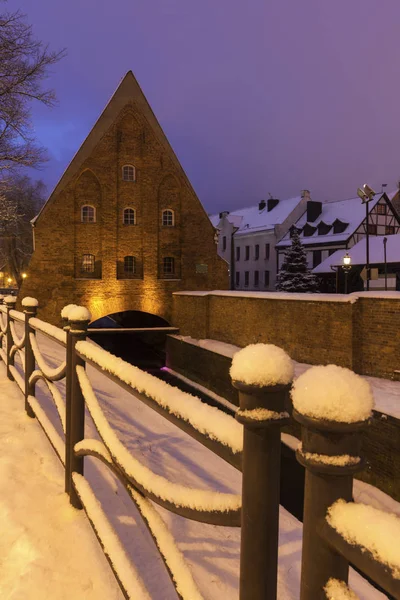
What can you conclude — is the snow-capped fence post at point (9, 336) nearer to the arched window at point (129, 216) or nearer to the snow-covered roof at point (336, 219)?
the arched window at point (129, 216)

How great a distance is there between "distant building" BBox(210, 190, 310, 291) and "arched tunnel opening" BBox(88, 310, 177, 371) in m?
11.6

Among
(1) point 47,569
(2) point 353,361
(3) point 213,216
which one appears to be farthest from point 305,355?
(3) point 213,216

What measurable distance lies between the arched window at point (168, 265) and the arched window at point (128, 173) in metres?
4.49

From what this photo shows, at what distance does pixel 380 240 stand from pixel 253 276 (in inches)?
589

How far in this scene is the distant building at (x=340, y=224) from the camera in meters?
34.8

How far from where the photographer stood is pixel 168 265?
82.7ft

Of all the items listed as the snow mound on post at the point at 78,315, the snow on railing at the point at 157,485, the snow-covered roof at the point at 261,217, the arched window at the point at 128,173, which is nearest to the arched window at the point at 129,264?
the arched window at the point at 128,173

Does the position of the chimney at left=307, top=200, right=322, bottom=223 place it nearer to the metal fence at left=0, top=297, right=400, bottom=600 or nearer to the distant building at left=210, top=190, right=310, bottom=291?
the distant building at left=210, top=190, right=310, bottom=291

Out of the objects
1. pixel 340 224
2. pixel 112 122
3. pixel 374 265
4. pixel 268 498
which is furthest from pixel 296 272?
pixel 268 498

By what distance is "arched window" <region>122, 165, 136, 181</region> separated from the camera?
79.2 ft

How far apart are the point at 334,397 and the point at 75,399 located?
7.70 ft

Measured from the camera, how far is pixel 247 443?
3.93 feet

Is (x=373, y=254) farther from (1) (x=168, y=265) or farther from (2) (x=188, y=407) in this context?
(2) (x=188, y=407)

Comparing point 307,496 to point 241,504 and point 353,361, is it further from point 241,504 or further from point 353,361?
point 353,361
